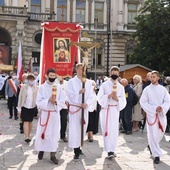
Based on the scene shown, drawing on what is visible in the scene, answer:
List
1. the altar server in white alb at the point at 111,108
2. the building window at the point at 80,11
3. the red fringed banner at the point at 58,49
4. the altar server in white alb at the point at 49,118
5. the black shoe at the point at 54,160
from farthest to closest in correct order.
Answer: the building window at the point at 80,11 → the red fringed banner at the point at 58,49 → the altar server in white alb at the point at 111,108 → the altar server in white alb at the point at 49,118 → the black shoe at the point at 54,160

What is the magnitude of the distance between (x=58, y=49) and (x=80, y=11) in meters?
28.0

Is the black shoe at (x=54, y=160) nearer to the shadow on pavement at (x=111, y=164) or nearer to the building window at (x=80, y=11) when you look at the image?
the shadow on pavement at (x=111, y=164)

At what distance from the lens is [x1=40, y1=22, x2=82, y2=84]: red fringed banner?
1439cm

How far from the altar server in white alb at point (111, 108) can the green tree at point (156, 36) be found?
24182 millimetres

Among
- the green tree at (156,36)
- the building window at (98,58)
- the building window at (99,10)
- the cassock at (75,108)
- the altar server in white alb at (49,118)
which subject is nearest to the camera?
the altar server in white alb at (49,118)

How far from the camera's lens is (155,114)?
8.48 metres

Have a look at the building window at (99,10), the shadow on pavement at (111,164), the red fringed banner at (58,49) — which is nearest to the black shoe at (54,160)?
the shadow on pavement at (111,164)

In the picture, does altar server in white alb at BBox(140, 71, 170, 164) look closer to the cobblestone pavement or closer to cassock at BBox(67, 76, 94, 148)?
the cobblestone pavement

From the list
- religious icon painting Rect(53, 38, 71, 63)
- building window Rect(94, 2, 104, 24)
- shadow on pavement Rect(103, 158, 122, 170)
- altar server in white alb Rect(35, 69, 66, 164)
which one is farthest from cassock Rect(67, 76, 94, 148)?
building window Rect(94, 2, 104, 24)

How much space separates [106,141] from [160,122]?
4.13 feet

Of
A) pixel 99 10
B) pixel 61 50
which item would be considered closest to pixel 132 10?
pixel 99 10

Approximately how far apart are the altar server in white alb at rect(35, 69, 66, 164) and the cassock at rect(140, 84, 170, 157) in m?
1.90

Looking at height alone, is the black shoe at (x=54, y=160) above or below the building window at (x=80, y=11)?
below

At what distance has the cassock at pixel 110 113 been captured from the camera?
8.58m
